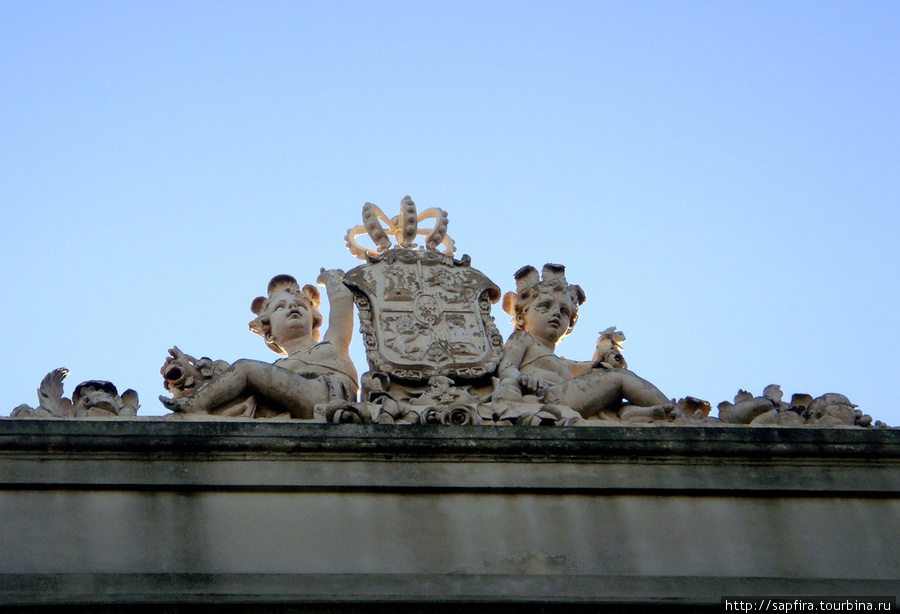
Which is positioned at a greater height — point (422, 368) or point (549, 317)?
point (549, 317)

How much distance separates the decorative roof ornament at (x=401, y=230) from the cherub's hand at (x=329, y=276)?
0.28 meters

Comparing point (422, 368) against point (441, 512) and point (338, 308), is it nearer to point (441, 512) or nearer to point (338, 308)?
point (338, 308)

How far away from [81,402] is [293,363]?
5.91 feet

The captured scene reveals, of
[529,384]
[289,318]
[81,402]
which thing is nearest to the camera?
[81,402]

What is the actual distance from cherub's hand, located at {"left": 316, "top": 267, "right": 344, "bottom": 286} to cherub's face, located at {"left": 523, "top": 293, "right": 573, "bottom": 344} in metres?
1.66

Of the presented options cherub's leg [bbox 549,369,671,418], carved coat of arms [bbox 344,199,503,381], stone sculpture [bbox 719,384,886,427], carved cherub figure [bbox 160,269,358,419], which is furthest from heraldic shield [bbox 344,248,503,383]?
stone sculpture [bbox 719,384,886,427]

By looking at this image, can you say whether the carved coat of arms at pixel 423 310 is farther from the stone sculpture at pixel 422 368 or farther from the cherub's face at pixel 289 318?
the cherub's face at pixel 289 318

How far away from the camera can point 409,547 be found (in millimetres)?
13922

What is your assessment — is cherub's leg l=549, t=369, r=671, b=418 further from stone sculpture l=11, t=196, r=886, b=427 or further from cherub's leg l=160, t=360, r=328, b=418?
cherub's leg l=160, t=360, r=328, b=418

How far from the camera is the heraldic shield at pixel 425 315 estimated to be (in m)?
15.8

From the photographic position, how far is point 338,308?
54.1ft

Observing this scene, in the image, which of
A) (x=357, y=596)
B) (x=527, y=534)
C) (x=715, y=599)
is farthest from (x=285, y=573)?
(x=715, y=599)

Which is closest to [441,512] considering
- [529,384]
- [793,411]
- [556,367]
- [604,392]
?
[529,384]

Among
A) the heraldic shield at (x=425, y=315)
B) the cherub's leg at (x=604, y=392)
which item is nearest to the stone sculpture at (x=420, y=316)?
the heraldic shield at (x=425, y=315)
